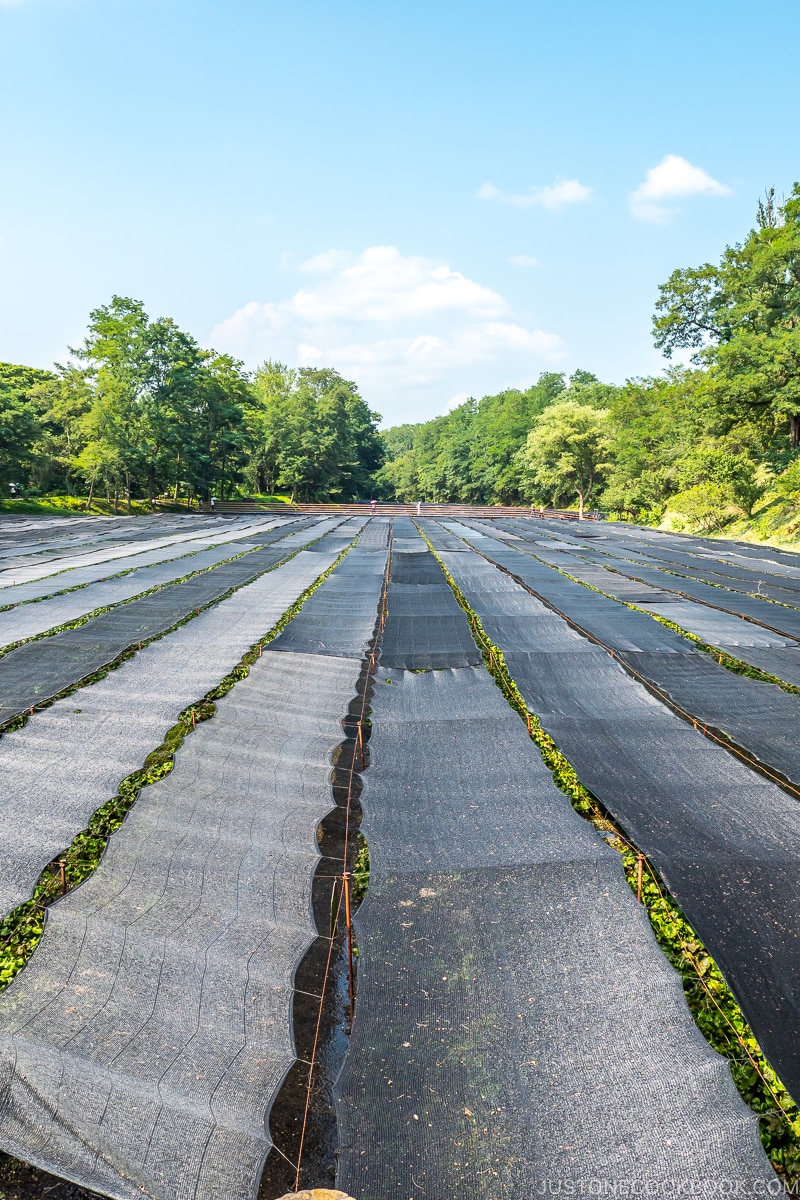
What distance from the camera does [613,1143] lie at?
1.76 metres

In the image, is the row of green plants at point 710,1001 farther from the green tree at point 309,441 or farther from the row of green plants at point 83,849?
the green tree at point 309,441

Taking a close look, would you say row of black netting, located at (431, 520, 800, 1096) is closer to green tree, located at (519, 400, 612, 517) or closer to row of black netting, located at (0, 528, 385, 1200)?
row of black netting, located at (0, 528, 385, 1200)

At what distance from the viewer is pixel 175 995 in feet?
7.36

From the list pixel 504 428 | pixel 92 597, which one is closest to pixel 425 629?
pixel 92 597

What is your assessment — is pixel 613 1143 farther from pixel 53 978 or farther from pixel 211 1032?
pixel 53 978

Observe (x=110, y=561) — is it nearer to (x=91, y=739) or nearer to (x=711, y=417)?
(x=91, y=739)

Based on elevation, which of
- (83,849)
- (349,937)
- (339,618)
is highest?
(339,618)

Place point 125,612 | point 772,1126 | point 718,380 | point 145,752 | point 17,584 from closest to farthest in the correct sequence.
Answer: point 772,1126 → point 145,752 → point 125,612 → point 17,584 → point 718,380

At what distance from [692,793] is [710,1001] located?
145 cm

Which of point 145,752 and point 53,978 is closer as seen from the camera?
point 53,978

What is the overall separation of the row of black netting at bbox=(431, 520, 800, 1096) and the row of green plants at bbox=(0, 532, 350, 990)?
2534 millimetres

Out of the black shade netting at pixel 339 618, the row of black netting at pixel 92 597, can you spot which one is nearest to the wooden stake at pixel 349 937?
the black shade netting at pixel 339 618

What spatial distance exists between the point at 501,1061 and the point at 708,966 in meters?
1.02

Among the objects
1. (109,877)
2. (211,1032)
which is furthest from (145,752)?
(211,1032)
